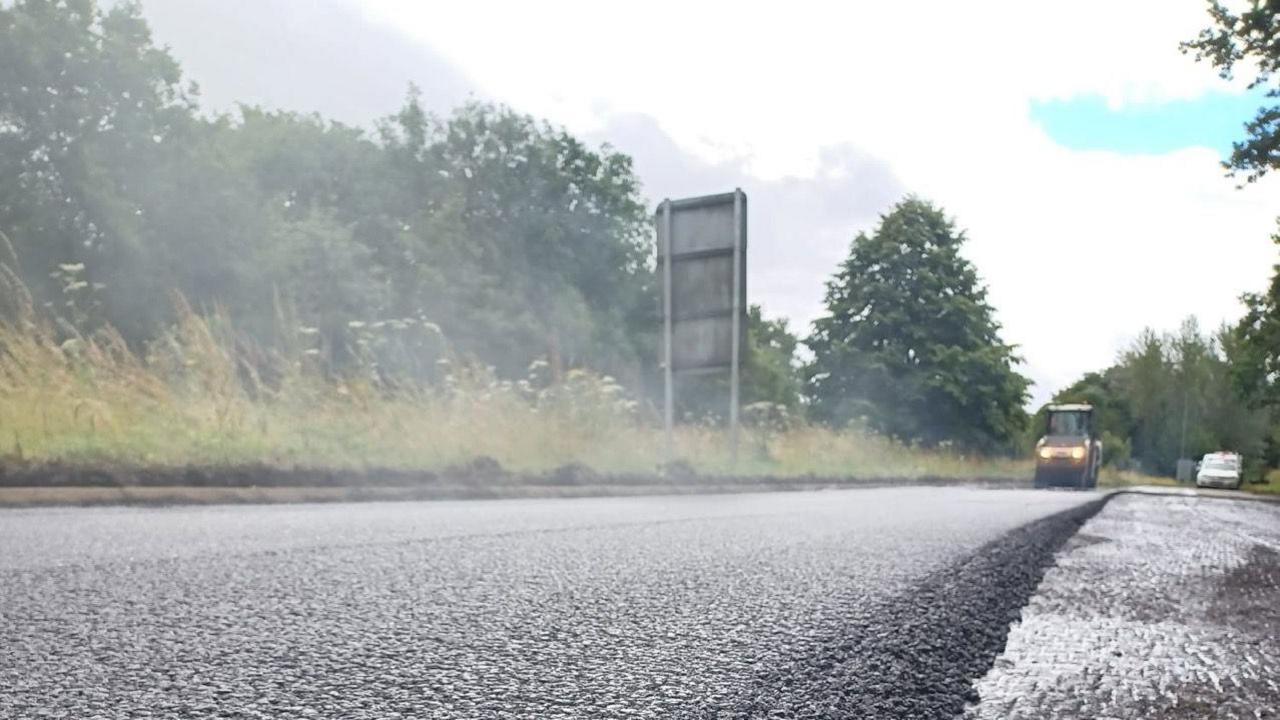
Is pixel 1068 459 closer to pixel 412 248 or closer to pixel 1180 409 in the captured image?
pixel 412 248

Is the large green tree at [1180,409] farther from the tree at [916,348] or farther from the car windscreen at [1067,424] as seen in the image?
the car windscreen at [1067,424]

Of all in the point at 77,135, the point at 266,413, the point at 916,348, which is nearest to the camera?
the point at 266,413

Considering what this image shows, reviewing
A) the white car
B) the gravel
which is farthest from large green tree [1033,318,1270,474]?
the gravel

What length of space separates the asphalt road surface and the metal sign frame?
13324mm

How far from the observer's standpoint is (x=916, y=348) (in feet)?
144

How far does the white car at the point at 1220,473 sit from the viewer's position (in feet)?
147

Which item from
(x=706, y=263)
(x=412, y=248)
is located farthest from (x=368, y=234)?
(x=706, y=263)

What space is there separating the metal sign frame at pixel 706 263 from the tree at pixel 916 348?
2540cm

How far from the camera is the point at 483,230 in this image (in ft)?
123

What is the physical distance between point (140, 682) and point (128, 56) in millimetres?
31420

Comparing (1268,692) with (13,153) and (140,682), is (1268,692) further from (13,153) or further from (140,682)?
(13,153)

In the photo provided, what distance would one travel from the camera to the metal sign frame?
57.4 ft

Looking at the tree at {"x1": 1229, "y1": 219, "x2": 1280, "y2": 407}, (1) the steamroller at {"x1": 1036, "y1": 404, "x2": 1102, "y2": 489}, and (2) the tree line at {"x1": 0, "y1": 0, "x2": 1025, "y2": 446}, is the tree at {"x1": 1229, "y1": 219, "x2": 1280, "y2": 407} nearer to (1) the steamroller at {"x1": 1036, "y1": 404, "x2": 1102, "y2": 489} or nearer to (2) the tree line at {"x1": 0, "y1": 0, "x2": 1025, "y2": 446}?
(1) the steamroller at {"x1": 1036, "y1": 404, "x2": 1102, "y2": 489}

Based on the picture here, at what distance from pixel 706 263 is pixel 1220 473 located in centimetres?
3627
